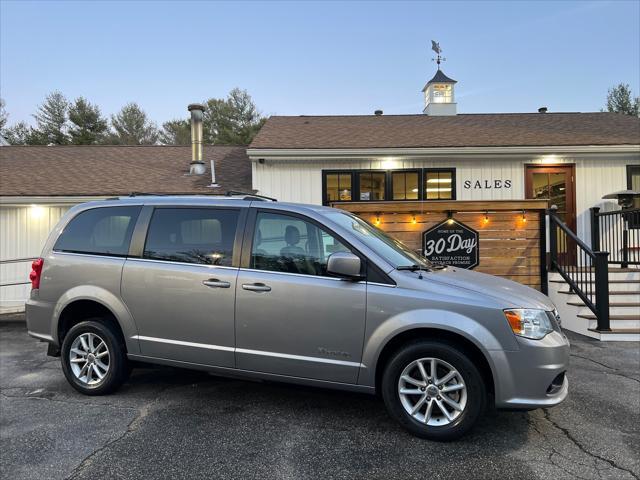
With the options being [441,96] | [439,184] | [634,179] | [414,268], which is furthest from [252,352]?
[441,96]

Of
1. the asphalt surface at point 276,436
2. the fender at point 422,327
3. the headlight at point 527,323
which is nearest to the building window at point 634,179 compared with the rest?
the asphalt surface at point 276,436

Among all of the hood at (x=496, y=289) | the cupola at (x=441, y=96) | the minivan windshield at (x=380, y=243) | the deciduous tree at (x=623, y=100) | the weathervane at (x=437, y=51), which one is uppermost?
the deciduous tree at (x=623, y=100)

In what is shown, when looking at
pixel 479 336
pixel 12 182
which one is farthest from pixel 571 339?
pixel 12 182

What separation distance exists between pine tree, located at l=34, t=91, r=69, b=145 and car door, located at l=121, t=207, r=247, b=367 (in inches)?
1515

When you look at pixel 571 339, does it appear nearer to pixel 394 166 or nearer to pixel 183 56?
pixel 394 166

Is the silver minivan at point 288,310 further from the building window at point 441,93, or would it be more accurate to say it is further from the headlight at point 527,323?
the building window at point 441,93

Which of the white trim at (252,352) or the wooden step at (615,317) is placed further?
the wooden step at (615,317)

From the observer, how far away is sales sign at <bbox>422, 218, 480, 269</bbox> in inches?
303

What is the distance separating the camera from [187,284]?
11.6ft

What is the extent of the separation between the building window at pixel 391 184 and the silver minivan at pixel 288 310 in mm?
5532

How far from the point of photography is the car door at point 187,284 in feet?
11.3

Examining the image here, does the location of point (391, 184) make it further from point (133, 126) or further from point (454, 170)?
point (133, 126)

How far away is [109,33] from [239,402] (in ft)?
59.9

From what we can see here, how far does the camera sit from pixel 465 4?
1417 cm
